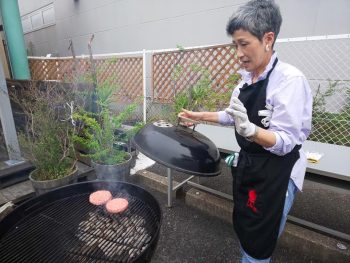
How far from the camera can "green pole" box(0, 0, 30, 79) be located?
22.0 ft

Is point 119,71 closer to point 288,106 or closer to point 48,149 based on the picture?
point 48,149

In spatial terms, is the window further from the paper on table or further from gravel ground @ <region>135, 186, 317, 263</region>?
the paper on table

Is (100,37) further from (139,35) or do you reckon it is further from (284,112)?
(284,112)

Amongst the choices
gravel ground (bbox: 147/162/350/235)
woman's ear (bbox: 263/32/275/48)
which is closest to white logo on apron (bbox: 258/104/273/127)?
woman's ear (bbox: 263/32/275/48)

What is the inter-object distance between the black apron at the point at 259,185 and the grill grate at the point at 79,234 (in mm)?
618

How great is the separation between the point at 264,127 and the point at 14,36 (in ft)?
27.1

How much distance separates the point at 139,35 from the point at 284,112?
668 cm

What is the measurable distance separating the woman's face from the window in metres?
11.4

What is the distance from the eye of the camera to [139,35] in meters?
7.00

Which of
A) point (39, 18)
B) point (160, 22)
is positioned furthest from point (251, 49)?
point (39, 18)

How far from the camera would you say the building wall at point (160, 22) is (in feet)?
13.4

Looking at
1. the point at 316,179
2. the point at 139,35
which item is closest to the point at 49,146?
the point at 316,179

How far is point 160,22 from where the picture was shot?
6387mm

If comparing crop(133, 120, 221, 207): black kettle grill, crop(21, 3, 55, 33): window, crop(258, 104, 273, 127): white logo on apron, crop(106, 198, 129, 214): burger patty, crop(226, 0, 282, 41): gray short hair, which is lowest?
crop(106, 198, 129, 214): burger patty
